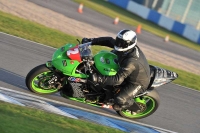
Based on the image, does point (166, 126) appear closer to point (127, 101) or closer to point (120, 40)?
point (127, 101)

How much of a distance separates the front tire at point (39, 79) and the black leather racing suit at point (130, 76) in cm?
109

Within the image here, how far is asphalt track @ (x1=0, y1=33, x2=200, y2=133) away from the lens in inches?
341

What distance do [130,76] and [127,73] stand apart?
0.32 m

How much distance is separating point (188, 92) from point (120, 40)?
607 cm

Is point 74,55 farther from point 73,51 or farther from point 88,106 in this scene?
point 88,106

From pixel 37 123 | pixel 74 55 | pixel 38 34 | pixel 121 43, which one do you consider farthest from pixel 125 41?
pixel 38 34

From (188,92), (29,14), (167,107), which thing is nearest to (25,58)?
(167,107)

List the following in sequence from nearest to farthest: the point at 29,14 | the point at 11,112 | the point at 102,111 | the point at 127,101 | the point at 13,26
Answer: the point at 11,112 → the point at 127,101 → the point at 102,111 → the point at 13,26 → the point at 29,14

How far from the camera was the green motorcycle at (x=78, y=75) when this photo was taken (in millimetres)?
7668

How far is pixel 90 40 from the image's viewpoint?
8227 mm

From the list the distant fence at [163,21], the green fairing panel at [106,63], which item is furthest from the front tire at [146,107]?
the distant fence at [163,21]

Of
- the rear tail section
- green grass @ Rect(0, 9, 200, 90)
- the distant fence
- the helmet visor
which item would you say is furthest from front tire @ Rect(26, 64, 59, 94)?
the distant fence

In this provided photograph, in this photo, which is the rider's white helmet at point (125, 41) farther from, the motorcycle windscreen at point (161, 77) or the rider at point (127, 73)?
the motorcycle windscreen at point (161, 77)

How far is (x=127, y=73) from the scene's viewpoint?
7.49m
